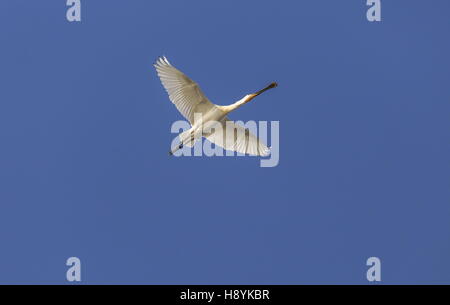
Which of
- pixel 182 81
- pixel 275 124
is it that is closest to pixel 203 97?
pixel 182 81

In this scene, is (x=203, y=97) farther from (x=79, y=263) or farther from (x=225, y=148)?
(x=79, y=263)

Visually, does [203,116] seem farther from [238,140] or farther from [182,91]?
[238,140]

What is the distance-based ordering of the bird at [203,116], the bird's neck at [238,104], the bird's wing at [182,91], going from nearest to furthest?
the bird's wing at [182,91]
the bird at [203,116]
the bird's neck at [238,104]

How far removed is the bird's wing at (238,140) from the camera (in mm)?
18875

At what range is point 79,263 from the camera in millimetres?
17594

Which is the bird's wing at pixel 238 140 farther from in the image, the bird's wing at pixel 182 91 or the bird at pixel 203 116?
the bird's wing at pixel 182 91

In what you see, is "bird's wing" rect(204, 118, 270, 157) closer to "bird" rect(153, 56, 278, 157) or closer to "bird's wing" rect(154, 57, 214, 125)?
"bird" rect(153, 56, 278, 157)

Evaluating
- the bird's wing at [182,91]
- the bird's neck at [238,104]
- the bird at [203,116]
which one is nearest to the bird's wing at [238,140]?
the bird at [203,116]

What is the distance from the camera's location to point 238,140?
19.1 meters

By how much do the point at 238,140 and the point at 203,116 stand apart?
1209 mm

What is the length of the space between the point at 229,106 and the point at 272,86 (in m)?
1.13

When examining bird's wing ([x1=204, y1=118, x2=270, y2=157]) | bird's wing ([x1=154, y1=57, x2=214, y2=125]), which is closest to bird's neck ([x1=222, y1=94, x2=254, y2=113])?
bird's wing ([x1=154, y1=57, x2=214, y2=125])

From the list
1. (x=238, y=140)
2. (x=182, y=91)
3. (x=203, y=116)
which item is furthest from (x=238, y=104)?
(x=182, y=91)

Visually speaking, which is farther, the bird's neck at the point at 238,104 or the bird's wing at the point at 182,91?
the bird's neck at the point at 238,104
